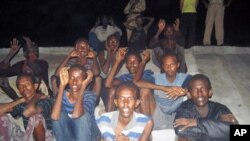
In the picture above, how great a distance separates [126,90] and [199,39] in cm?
580

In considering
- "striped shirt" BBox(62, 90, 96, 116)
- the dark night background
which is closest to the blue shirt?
"striped shirt" BBox(62, 90, 96, 116)

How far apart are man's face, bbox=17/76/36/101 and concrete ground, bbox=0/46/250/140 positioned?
1772 millimetres

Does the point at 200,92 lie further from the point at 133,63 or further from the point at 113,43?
the point at 113,43

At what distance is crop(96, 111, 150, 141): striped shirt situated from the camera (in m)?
3.95

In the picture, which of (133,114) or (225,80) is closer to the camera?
(133,114)

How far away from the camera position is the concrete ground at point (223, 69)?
573cm

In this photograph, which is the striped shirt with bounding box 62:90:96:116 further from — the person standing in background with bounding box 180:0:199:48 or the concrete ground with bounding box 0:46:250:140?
the person standing in background with bounding box 180:0:199:48

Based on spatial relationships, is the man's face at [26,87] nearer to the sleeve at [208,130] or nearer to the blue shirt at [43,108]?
the blue shirt at [43,108]

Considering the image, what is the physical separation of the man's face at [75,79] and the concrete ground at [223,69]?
1356mm

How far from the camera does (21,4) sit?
12.2 metres

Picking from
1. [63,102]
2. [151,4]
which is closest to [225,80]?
[63,102]

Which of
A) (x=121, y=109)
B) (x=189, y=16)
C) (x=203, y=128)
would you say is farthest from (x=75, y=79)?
(x=189, y=16)

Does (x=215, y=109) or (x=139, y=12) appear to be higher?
(x=139, y=12)

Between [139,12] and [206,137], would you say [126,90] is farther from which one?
[139,12]
